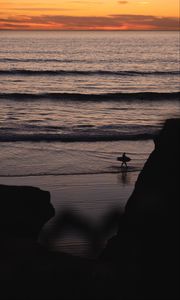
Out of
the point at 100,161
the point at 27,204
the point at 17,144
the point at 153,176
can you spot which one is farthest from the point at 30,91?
the point at 153,176

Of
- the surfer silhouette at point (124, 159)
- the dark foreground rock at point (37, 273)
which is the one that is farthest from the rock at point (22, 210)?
the surfer silhouette at point (124, 159)

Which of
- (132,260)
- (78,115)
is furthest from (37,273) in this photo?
(78,115)

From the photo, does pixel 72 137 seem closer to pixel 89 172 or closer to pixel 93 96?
pixel 89 172

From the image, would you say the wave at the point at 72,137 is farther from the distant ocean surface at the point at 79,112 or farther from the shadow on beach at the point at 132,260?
the shadow on beach at the point at 132,260

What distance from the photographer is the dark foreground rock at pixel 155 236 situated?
349cm

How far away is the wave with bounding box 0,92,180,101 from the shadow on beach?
92.4 ft

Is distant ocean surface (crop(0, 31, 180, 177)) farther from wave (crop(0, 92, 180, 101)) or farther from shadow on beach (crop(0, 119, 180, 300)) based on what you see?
shadow on beach (crop(0, 119, 180, 300))

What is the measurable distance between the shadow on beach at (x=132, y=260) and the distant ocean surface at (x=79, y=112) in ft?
4.53

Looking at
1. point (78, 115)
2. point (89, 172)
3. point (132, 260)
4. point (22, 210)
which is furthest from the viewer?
point (78, 115)

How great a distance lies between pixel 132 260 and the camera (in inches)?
145

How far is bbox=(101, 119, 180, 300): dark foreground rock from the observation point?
3.49 m

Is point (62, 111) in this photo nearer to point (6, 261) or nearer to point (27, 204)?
point (27, 204)

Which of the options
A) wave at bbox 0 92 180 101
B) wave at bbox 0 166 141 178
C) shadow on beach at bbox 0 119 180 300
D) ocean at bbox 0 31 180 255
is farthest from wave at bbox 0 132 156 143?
shadow on beach at bbox 0 119 180 300

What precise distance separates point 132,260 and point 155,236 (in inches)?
9.5
